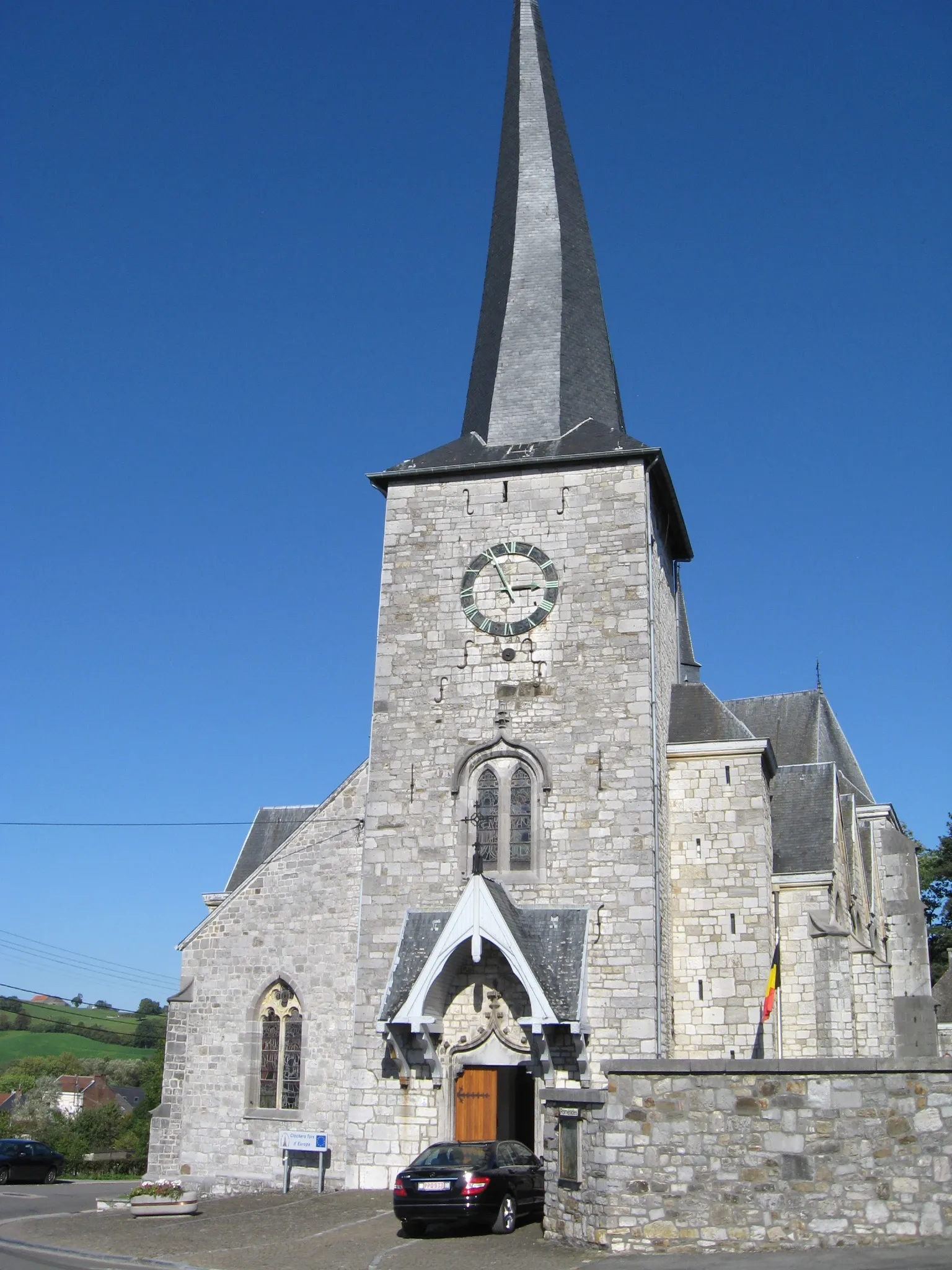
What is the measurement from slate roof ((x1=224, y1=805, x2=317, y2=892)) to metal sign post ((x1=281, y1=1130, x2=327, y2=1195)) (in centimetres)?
1215

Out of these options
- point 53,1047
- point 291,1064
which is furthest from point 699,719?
point 53,1047

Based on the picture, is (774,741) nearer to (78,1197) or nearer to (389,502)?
(389,502)

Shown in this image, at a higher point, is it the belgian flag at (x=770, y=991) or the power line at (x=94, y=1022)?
the belgian flag at (x=770, y=991)

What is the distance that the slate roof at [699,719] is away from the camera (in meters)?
21.3

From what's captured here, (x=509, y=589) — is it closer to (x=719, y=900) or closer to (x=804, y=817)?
(x=719, y=900)

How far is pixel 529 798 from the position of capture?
20.0 m

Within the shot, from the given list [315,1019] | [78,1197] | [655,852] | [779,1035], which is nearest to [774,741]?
[779,1035]

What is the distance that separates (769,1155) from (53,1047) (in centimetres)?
9267

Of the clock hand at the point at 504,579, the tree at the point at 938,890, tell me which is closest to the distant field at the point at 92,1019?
the tree at the point at 938,890

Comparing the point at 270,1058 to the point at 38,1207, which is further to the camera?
the point at 38,1207

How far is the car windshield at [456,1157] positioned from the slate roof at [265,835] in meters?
17.0

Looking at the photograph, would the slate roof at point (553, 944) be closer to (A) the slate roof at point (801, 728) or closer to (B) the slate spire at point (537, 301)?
(B) the slate spire at point (537, 301)

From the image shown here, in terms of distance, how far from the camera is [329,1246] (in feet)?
46.9

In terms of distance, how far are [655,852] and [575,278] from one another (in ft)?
39.1
